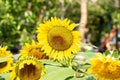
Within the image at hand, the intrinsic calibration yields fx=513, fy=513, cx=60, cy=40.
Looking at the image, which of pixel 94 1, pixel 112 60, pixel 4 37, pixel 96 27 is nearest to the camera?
pixel 112 60

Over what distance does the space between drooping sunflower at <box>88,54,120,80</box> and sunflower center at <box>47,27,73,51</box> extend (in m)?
0.39

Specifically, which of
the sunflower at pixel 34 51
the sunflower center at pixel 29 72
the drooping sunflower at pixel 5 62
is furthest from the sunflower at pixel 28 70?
the sunflower at pixel 34 51

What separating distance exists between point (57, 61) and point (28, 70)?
0.34 meters

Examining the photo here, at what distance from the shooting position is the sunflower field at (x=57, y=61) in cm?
241

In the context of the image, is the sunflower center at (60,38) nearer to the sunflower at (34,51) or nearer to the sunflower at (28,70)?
the sunflower at (34,51)

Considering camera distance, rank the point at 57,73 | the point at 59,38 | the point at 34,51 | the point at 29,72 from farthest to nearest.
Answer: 1. the point at 34,51
2. the point at 59,38
3. the point at 57,73
4. the point at 29,72

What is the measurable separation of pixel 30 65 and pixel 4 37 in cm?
608

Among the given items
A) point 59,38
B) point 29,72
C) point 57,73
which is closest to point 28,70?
point 29,72

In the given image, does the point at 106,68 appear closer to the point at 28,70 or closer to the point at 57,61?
the point at 28,70

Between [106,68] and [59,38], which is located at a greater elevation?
[59,38]

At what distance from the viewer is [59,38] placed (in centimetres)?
278

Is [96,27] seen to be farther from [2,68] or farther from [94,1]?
[2,68]

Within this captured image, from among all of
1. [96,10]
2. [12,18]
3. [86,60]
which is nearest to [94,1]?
[96,10]

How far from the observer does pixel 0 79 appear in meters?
2.65
